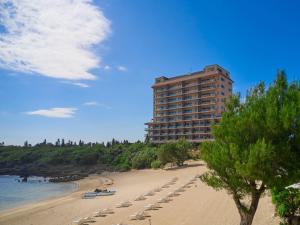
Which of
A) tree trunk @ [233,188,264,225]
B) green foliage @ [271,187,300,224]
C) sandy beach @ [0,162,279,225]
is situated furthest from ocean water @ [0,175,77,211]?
green foliage @ [271,187,300,224]

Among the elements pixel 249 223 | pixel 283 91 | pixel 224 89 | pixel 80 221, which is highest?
pixel 224 89

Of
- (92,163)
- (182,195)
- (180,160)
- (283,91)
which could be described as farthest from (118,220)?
(92,163)

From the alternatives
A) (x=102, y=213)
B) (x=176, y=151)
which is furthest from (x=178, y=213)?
(x=176, y=151)

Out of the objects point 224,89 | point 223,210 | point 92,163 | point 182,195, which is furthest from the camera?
point 92,163

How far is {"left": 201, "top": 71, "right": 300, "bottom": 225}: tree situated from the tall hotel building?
67060 mm

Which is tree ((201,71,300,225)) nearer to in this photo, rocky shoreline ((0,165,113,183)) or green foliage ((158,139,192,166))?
green foliage ((158,139,192,166))

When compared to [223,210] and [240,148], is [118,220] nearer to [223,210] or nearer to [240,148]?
[223,210]

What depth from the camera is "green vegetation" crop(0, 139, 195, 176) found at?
2953 inches

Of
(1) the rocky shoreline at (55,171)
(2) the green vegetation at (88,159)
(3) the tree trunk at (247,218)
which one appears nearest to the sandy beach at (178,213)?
(3) the tree trunk at (247,218)

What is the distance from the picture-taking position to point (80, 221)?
23.4m

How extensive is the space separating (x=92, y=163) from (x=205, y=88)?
1828 inches

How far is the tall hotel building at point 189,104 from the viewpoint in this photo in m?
85.1

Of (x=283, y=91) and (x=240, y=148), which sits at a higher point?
(x=283, y=91)

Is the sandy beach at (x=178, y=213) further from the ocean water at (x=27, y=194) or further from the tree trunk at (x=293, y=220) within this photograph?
the ocean water at (x=27, y=194)
